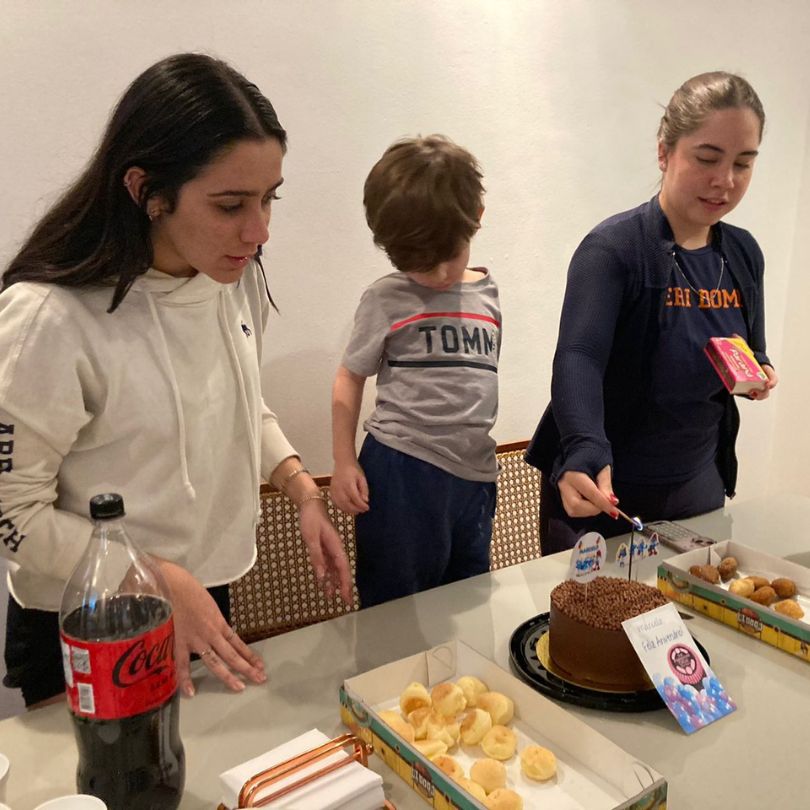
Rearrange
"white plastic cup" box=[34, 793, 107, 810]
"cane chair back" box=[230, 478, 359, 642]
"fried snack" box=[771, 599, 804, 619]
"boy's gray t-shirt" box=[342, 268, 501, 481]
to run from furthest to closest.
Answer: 1. "cane chair back" box=[230, 478, 359, 642]
2. "boy's gray t-shirt" box=[342, 268, 501, 481]
3. "fried snack" box=[771, 599, 804, 619]
4. "white plastic cup" box=[34, 793, 107, 810]

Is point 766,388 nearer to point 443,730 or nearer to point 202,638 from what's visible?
point 443,730

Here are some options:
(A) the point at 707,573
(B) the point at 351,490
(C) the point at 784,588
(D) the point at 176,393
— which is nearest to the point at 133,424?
(D) the point at 176,393

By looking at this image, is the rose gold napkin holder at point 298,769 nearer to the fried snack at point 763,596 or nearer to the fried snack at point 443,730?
the fried snack at point 443,730

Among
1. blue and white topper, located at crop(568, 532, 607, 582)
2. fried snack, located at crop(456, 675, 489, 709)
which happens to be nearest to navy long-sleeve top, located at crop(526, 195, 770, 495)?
blue and white topper, located at crop(568, 532, 607, 582)


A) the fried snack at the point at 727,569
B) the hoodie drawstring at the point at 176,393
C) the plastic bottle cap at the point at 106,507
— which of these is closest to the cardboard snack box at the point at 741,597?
the fried snack at the point at 727,569

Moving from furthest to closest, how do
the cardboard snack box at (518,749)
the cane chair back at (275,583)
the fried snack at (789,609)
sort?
the cane chair back at (275,583) < the fried snack at (789,609) < the cardboard snack box at (518,749)

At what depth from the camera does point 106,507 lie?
705mm

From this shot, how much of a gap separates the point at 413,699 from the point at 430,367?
2.39 feet

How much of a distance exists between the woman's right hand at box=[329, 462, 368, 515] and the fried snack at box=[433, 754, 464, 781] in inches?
27.2

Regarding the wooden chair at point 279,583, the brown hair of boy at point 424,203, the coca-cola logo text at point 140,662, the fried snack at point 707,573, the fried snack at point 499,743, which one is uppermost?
the brown hair of boy at point 424,203

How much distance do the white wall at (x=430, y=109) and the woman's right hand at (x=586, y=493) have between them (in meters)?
1.01

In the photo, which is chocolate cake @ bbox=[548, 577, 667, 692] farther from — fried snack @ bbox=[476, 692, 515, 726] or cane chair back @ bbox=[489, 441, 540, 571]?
cane chair back @ bbox=[489, 441, 540, 571]

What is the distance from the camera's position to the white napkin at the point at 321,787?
0.76 meters

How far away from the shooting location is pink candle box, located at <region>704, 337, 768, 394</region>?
1420mm
